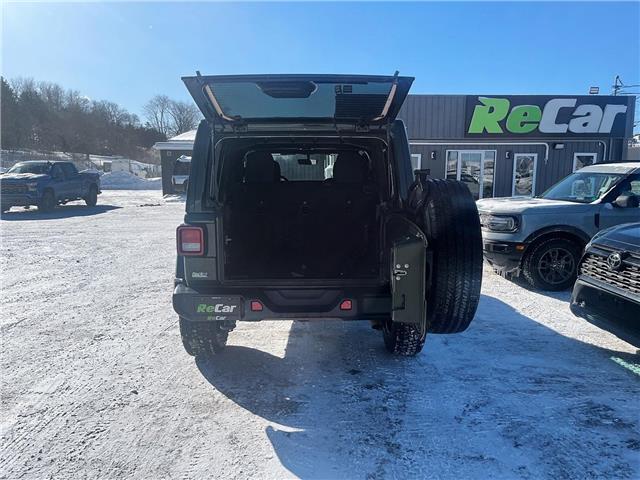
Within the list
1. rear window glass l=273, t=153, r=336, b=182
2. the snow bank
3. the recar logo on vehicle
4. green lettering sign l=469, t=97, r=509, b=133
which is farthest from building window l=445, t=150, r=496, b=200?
the snow bank

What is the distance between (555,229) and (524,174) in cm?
1168

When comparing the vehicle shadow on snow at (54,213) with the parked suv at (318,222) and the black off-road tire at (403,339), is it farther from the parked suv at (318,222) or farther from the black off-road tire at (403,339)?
the black off-road tire at (403,339)

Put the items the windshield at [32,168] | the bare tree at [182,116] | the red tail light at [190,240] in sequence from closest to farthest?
the red tail light at [190,240] → the windshield at [32,168] → the bare tree at [182,116]

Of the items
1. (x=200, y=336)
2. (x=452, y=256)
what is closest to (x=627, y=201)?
(x=452, y=256)

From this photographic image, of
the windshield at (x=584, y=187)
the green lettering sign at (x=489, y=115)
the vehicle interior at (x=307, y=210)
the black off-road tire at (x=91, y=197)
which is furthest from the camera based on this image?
the black off-road tire at (x=91, y=197)

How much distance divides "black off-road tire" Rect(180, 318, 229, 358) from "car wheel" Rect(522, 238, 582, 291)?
459 centimetres

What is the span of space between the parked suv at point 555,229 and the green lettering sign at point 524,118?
1030cm

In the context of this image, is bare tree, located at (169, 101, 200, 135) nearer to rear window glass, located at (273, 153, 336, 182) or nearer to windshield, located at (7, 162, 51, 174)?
windshield, located at (7, 162, 51, 174)

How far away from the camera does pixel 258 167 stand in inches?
157

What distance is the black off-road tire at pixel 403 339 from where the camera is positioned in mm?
3506

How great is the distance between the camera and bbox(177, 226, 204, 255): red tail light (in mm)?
2979

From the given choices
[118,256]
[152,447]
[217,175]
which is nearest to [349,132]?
[217,175]

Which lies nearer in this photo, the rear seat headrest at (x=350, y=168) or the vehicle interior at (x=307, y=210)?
the vehicle interior at (x=307, y=210)

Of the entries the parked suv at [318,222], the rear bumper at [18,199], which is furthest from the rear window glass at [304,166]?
the rear bumper at [18,199]
